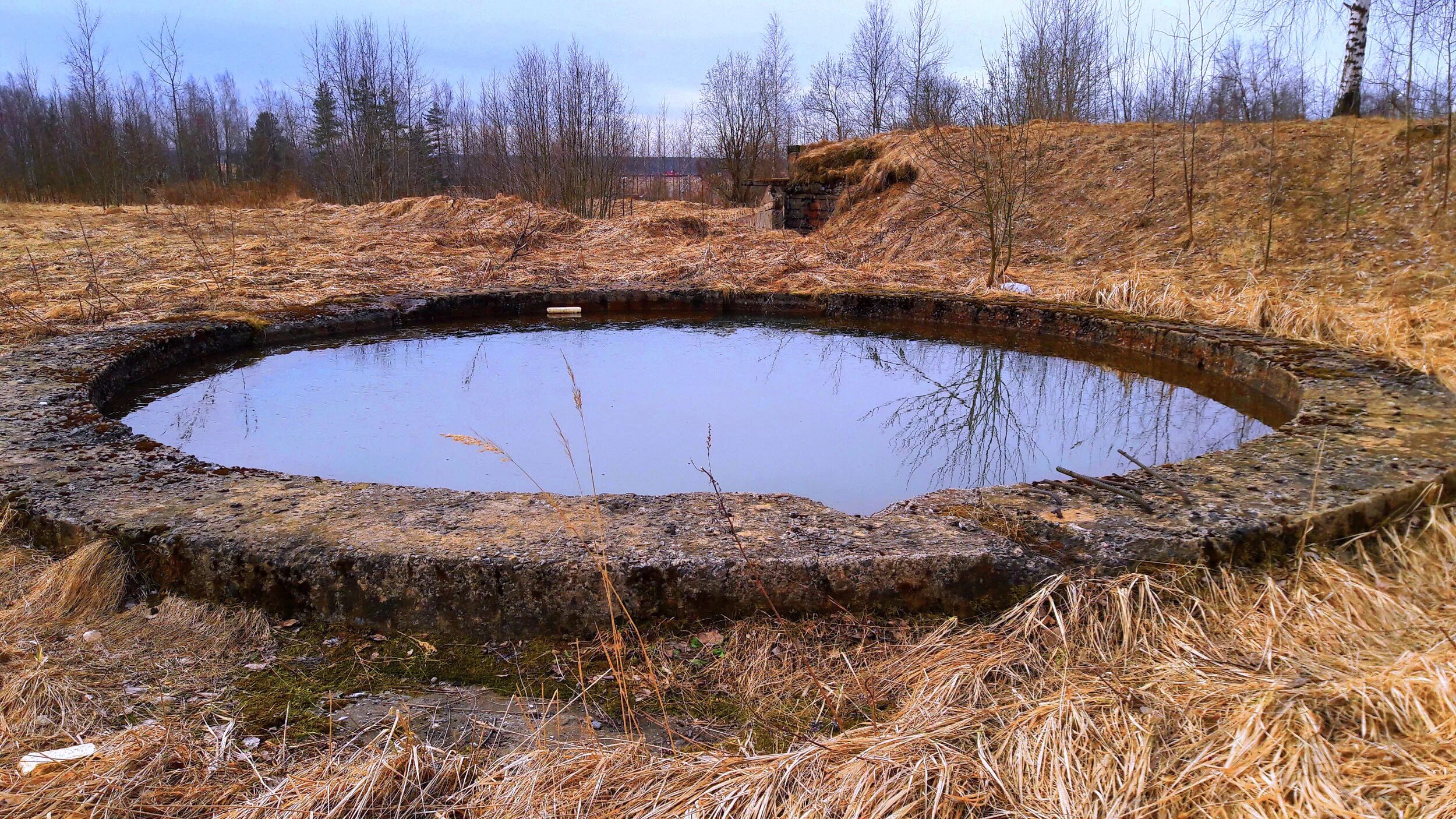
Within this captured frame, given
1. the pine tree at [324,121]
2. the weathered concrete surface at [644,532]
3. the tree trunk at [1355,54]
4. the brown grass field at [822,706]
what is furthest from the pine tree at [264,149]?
the brown grass field at [822,706]

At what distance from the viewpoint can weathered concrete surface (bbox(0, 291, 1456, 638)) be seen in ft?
7.43

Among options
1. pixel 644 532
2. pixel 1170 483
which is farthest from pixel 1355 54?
pixel 644 532

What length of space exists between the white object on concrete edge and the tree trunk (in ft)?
48.2

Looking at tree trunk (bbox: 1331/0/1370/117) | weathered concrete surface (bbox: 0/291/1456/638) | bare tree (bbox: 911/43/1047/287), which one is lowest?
weathered concrete surface (bbox: 0/291/1456/638)

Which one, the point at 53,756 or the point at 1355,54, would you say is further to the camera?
the point at 1355,54

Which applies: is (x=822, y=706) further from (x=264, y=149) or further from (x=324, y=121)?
(x=264, y=149)

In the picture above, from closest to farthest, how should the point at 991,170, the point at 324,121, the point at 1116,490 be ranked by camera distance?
the point at 1116,490 < the point at 991,170 < the point at 324,121

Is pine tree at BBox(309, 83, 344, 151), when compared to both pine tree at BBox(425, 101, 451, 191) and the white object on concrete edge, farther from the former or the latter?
the white object on concrete edge

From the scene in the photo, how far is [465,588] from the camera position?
2.26m

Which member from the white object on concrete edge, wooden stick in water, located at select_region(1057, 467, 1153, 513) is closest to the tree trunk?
Result: wooden stick in water, located at select_region(1057, 467, 1153, 513)

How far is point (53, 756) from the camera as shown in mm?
1685

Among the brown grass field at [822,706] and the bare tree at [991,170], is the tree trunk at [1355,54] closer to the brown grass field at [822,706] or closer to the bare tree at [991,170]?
the bare tree at [991,170]

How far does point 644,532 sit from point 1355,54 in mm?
13545

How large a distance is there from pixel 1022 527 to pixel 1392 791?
110 centimetres
